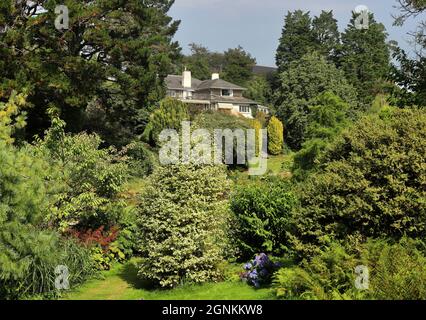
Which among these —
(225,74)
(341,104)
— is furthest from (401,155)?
(225,74)

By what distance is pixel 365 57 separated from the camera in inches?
2058

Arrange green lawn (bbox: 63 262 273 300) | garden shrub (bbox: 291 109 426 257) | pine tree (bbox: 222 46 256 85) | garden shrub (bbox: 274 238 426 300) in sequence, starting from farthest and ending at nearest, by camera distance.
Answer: pine tree (bbox: 222 46 256 85) → green lawn (bbox: 63 262 273 300) → garden shrub (bbox: 291 109 426 257) → garden shrub (bbox: 274 238 426 300)

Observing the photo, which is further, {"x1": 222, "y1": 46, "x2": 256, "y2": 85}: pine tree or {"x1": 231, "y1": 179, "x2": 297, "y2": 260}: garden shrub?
{"x1": 222, "y1": 46, "x2": 256, "y2": 85}: pine tree

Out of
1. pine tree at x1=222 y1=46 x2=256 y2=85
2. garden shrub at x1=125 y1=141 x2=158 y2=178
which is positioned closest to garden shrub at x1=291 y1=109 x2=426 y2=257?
garden shrub at x1=125 y1=141 x2=158 y2=178

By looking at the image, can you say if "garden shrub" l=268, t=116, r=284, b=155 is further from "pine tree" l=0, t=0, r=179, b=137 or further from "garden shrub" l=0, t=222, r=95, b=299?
"garden shrub" l=0, t=222, r=95, b=299

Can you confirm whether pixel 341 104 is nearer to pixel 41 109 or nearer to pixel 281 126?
pixel 41 109

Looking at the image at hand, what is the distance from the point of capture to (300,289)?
7.74m

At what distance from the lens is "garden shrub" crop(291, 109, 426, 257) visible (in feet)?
24.8

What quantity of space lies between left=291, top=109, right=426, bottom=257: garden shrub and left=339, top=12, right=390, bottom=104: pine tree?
42.7 metres

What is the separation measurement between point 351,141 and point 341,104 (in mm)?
10654

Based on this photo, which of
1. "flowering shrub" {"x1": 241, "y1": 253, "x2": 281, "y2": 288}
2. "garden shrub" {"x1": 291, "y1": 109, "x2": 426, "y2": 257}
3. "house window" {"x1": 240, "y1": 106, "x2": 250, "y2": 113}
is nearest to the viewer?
"garden shrub" {"x1": 291, "y1": 109, "x2": 426, "y2": 257}

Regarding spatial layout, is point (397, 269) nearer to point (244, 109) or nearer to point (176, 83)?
point (244, 109)

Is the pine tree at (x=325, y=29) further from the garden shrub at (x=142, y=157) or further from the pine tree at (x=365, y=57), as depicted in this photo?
the garden shrub at (x=142, y=157)

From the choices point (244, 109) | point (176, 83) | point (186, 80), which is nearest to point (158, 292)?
point (244, 109)
